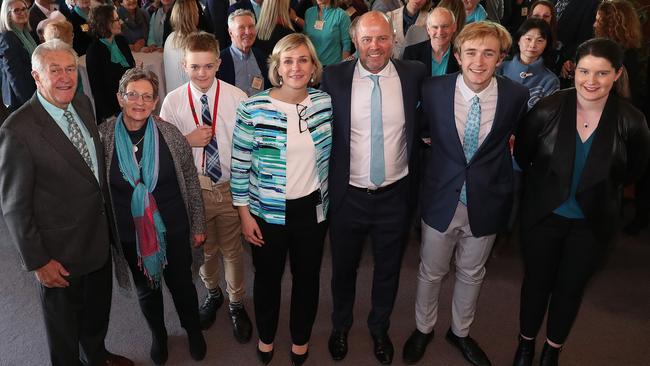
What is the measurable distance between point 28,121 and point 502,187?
2.02m

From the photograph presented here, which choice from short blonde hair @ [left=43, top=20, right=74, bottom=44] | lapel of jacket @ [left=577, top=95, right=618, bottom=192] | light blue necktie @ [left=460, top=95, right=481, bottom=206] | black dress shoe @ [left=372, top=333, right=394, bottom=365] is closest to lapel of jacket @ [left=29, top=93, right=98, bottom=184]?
light blue necktie @ [left=460, top=95, right=481, bottom=206]

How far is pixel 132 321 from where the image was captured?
3330 mm

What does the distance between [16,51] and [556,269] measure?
4.32m

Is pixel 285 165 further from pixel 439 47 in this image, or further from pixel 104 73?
pixel 104 73

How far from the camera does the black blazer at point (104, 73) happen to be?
4.45 metres

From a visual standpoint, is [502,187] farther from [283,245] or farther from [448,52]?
[448,52]

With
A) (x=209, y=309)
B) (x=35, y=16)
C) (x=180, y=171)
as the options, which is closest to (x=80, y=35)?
(x=35, y=16)

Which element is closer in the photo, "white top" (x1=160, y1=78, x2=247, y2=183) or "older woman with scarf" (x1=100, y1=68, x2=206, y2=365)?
"older woman with scarf" (x1=100, y1=68, x2=206, y2=365)

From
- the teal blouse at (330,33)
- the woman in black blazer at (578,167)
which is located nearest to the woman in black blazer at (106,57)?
the teal blouse at (330,33)

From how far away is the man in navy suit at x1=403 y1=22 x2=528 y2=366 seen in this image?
2.42 meters

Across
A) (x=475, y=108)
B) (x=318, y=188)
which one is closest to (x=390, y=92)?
(x=475, y=108)

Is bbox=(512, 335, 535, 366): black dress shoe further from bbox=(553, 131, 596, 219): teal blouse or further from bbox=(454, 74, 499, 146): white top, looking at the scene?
bbox=(454, 74, 499, 146): white top

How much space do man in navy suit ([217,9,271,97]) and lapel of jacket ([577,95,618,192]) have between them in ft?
6.83

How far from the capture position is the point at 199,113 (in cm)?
279
